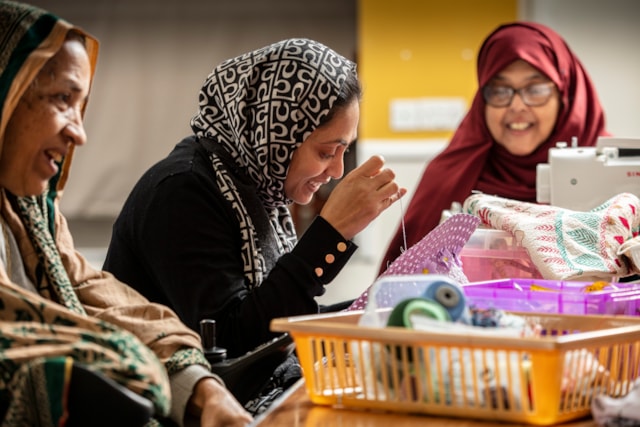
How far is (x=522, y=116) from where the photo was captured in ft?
10.0

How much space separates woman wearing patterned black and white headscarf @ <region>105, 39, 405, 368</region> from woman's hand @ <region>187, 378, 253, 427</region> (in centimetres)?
34

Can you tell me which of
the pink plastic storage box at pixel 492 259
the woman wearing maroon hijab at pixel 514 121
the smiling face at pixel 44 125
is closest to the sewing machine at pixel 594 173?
the pink plastic storage box at pixel 492 259

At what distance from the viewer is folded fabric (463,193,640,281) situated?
1.67 metres

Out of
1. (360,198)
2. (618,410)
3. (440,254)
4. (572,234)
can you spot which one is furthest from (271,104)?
(618,410)

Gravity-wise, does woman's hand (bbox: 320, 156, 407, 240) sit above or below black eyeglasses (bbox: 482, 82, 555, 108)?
below

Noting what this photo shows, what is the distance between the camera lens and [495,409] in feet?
3.43

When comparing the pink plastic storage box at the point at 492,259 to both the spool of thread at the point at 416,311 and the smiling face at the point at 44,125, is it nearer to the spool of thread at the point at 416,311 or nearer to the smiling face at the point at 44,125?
the spool of thread at the point at 416,311

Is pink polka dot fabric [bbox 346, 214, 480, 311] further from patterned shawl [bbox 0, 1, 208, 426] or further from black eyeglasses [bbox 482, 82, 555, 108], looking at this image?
black eyeglasses [bbox 482, 82, 555, 108]

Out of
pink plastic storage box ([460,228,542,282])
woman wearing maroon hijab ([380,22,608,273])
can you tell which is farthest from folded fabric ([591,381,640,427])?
woman wearing maroon hijab ([380,22,608,273])

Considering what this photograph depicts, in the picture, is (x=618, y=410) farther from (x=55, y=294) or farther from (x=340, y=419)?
(x=55, y=294)

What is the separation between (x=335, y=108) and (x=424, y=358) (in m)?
0.88

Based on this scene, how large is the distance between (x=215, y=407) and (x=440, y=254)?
47 cm

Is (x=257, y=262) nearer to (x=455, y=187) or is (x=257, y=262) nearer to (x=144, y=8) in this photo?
(x=455, y=187)

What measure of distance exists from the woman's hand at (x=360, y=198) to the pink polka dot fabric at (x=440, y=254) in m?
0.16
